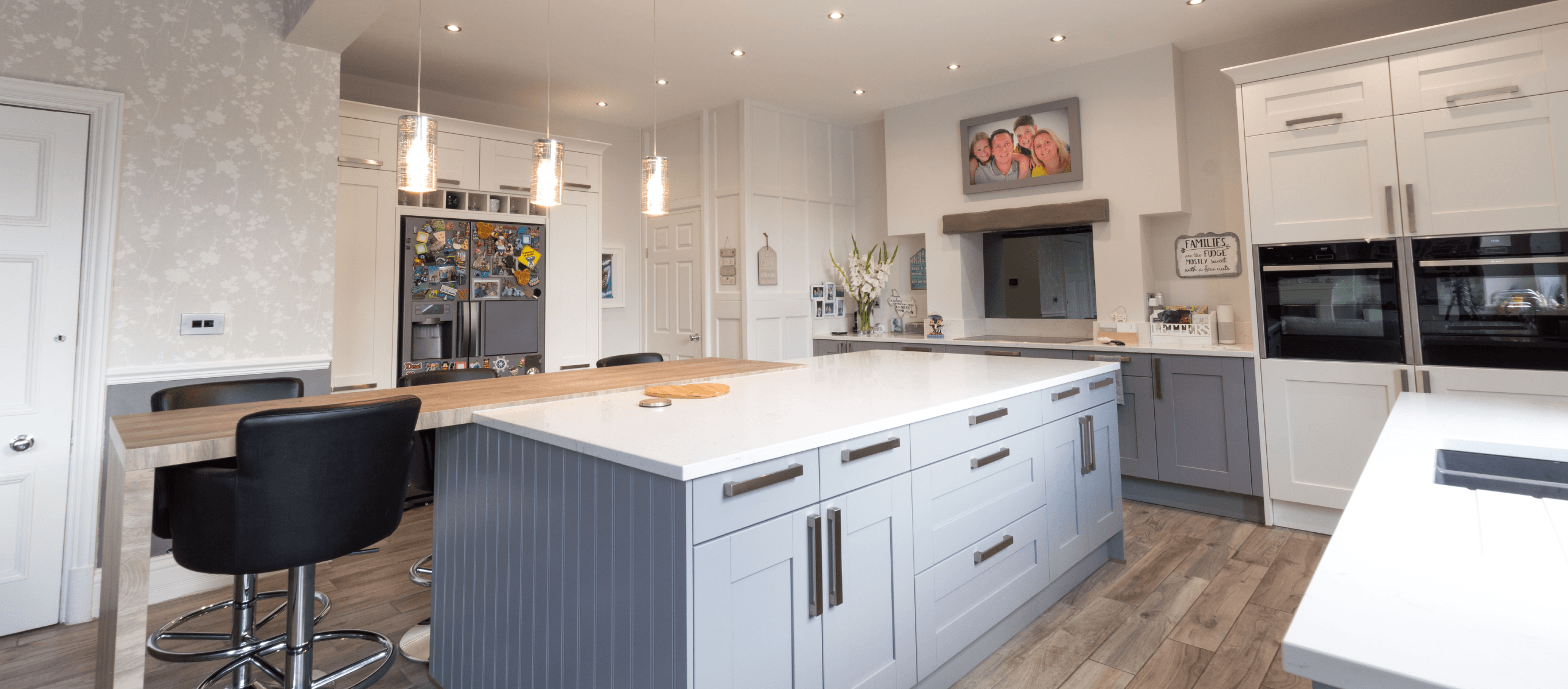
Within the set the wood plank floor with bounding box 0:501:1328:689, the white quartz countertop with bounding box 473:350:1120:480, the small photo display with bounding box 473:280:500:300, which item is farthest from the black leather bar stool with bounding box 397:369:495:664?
the small photo display with bounding box 473:280:500:300

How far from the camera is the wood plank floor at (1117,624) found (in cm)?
202

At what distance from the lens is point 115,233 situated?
259 cm

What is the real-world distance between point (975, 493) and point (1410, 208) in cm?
255

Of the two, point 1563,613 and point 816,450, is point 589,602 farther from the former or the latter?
point 1563,613

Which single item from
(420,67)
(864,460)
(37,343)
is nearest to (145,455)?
(864,460)

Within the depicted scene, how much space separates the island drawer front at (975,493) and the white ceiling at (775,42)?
249 centimetres

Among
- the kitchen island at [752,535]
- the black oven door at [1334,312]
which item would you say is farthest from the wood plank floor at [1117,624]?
the black oven door at [1334,312]

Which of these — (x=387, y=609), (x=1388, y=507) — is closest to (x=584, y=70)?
(x=387, y=609)

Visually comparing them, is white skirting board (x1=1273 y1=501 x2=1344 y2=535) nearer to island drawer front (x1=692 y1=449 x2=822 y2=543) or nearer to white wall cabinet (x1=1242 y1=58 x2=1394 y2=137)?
white wall cabinet (x1=1242 y1=58 x2=1394 y2=137)

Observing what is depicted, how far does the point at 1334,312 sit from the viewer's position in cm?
312

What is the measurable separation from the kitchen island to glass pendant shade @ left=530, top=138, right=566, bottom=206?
92cm

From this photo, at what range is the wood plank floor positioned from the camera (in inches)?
79.6

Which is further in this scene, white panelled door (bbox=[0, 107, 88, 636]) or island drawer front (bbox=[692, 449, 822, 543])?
white panelled door (bbox=[0, 107, 88, 636])

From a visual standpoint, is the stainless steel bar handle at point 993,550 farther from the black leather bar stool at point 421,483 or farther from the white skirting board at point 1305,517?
the white skirting board at point 1305,517
